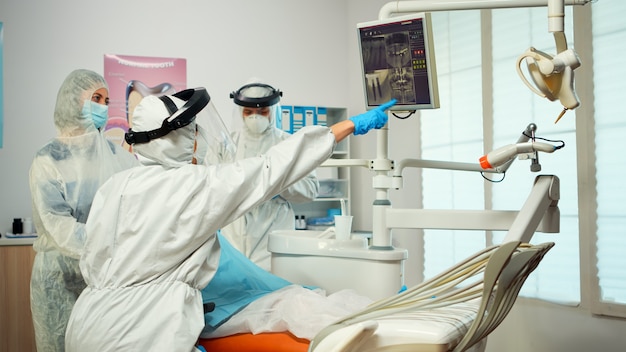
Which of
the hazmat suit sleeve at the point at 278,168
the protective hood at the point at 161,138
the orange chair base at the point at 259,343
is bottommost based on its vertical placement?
the orange chair base at the point at 259,343

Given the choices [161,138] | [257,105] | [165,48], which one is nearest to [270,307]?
[161,138]

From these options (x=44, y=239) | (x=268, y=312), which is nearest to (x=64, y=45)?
(x=44, y=239)

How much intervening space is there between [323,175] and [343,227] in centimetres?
290

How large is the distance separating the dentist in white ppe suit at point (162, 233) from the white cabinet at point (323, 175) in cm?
288

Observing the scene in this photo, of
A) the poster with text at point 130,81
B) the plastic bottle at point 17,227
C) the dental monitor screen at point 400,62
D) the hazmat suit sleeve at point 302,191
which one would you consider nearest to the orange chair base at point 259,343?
the dental monitor screen at point 400,62

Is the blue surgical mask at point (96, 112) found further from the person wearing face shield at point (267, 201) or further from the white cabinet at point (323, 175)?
the white cabinet at point (323, 175)

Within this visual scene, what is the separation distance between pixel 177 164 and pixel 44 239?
1.24 m

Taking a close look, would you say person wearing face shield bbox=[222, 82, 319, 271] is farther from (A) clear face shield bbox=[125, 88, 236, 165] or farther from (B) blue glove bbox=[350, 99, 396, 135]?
(B) blue glove bbox=[350, 99, 396, 135]

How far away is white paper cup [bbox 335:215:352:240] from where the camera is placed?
2.14 m

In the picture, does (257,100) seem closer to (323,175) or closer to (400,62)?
(400,62)

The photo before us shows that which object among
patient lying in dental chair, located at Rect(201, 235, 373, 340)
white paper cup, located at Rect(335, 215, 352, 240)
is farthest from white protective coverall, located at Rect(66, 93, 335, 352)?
white paper cup, located at Rect(335, 215, 352, 240)

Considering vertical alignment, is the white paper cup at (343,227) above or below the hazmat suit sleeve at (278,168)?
below

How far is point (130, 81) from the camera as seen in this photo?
4.50 meters

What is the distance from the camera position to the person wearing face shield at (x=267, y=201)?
3227 mm
